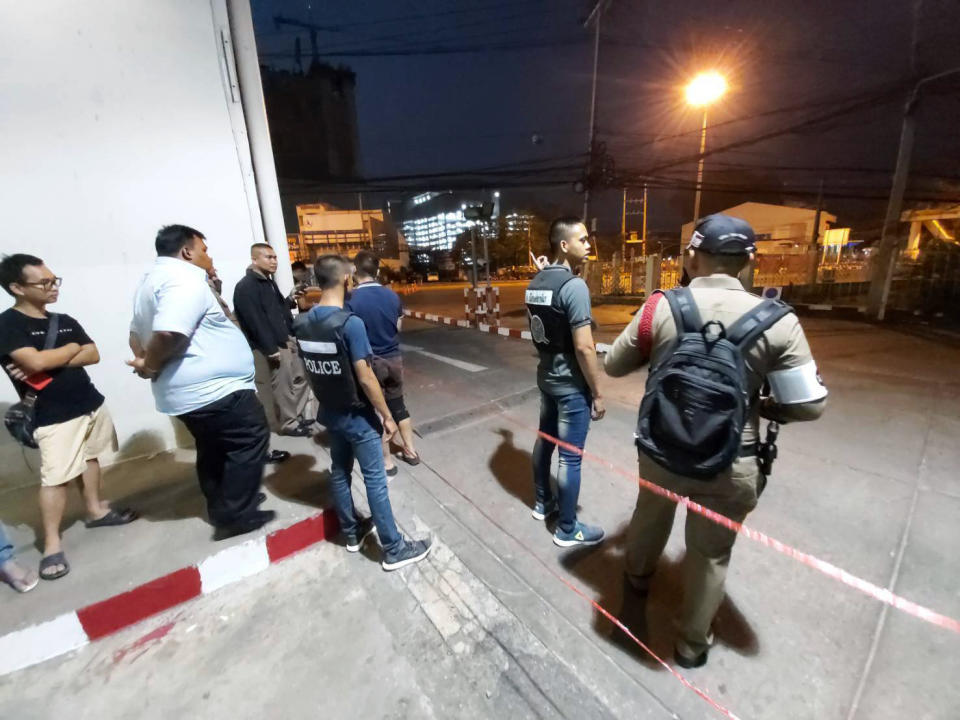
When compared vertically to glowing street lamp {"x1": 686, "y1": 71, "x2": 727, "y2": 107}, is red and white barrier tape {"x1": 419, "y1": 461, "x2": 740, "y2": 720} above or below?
below

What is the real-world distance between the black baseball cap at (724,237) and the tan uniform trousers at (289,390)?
3369 mm

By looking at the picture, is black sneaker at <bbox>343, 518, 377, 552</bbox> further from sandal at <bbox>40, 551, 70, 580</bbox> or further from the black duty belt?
the black duty belt

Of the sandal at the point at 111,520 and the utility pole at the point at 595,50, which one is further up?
the utility pole at the point at 595,50

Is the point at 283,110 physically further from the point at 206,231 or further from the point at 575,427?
Result: the point at 575,427

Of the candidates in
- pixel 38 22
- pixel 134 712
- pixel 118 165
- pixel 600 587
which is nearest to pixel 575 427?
pixel 600 587

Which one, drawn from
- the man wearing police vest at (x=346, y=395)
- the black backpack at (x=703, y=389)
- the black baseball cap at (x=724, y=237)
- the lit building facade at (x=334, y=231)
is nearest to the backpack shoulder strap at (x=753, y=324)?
the black backpack at (x=703, y=389)

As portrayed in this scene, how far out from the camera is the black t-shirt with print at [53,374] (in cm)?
201

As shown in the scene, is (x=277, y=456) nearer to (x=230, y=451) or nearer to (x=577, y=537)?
(x=230, y=451)

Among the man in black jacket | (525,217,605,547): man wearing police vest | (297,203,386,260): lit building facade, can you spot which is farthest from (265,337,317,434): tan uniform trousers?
(297,203,386,260): lit building facade

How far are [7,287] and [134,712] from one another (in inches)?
82.8

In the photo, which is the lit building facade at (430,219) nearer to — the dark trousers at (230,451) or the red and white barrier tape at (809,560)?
the dark trousers at (230,451)

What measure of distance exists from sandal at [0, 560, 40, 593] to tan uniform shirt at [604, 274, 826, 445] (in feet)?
10.5

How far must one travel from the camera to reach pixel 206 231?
329 centimetres

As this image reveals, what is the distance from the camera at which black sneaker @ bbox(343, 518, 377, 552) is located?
2.42 metres
